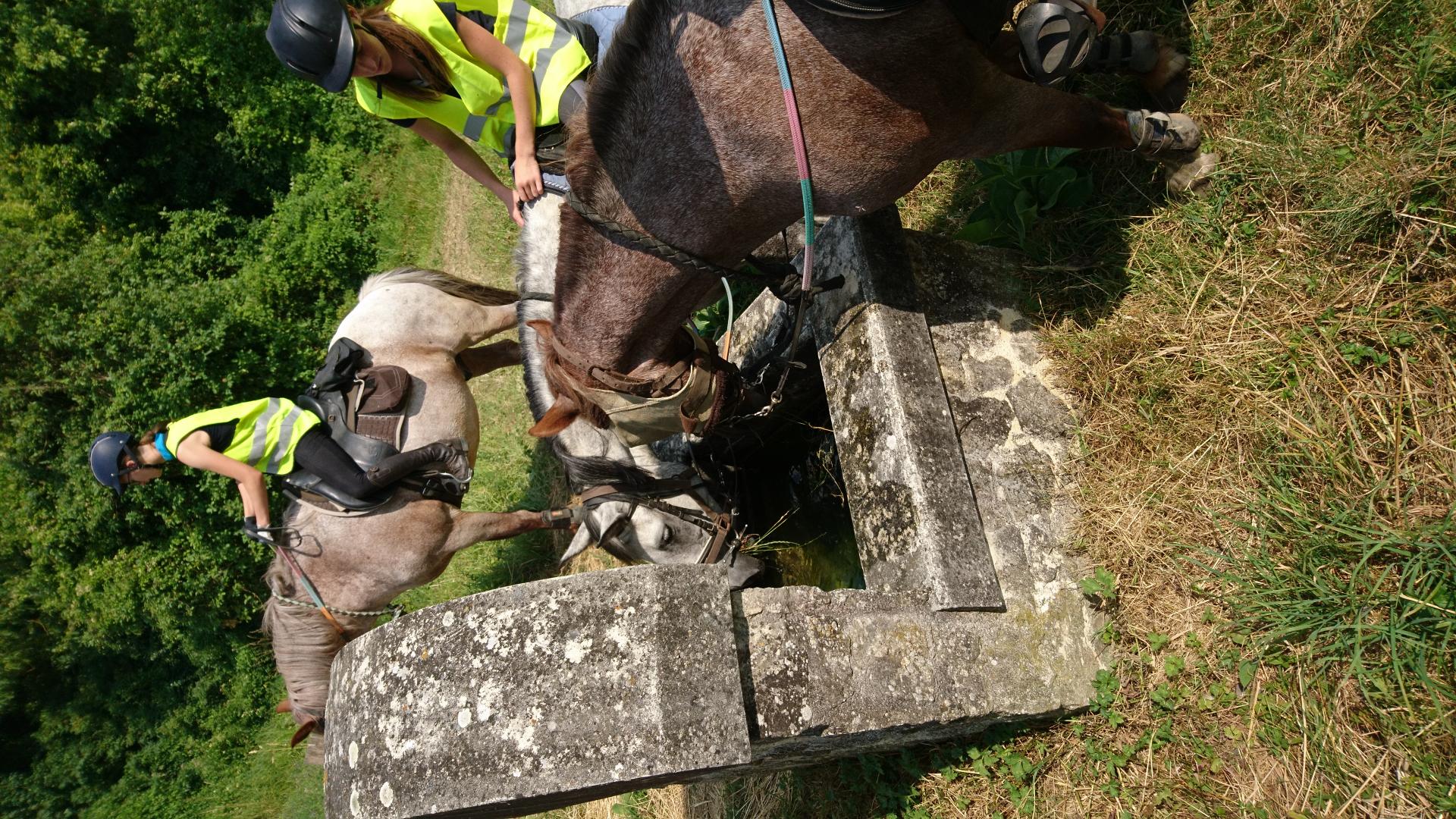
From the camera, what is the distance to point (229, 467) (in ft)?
14.5

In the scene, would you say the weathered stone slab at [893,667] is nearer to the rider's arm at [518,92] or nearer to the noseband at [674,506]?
the noseband at [674,506]

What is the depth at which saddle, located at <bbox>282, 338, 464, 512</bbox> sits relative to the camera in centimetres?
455

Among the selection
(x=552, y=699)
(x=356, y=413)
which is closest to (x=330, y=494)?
(x=356, y=413)

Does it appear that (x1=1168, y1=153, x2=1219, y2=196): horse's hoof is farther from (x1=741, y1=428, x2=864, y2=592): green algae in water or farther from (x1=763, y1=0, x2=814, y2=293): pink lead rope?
(x1=741, y1=428, x2=864, y2=592): green algae in water

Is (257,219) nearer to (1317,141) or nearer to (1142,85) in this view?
(1142,85)

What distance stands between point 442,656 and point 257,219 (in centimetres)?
1007

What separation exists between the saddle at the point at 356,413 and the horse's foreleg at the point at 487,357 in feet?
2.15

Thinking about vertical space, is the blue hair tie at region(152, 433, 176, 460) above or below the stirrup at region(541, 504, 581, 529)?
above

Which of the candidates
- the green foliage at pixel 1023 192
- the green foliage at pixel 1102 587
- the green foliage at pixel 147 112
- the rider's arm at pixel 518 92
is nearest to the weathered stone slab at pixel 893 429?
the green foliage at pixel 1102 587

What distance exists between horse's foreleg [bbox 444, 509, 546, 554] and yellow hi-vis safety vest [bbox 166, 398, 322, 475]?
1.00 metres

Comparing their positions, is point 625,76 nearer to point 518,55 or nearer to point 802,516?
point 518,55

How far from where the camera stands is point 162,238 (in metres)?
9.66


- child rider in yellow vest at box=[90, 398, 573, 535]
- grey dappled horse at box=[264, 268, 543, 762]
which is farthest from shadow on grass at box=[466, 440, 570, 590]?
child rider in yellow vest at box=[90, 398, 573, 535]

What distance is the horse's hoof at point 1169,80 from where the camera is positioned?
2.97m
